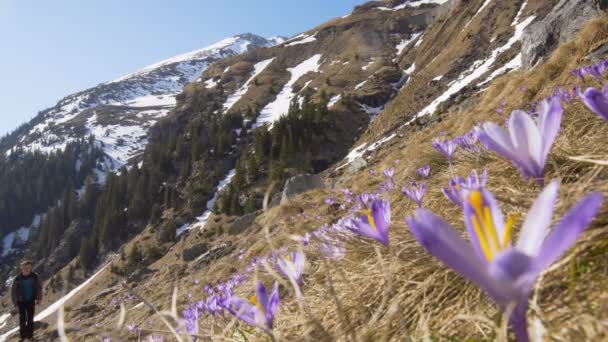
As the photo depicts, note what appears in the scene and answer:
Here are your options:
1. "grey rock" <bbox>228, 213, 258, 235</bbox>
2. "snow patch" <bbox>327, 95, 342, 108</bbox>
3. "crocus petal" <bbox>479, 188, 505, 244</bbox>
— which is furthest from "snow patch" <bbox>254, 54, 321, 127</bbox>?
"crocus petal" <bbox>479, 188, 505, 244</bbox>

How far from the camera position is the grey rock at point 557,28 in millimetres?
10852

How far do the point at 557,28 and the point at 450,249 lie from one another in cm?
1522

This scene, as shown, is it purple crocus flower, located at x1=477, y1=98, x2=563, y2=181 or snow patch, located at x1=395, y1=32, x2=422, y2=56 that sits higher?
snow patch, located at x1=395, y1=32, x2=422, y2=56

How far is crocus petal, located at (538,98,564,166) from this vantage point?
738mm

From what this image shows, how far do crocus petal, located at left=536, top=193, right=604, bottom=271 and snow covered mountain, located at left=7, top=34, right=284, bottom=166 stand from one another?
11518cm

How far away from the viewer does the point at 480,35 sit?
42938 mm

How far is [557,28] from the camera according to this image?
12969 mm

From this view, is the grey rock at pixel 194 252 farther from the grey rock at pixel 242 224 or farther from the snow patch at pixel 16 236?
the snow patch at pixel 16 236

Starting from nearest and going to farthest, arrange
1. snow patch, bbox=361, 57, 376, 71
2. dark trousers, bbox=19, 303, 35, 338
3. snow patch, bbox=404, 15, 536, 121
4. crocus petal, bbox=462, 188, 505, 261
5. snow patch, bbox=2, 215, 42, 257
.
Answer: crocus petal, bbox=462, 188, 505, 261, dark trousers, bbox=19, 303, 35, 338, snow patch, bbox=404, 15, 536, 121, snow patch, bbox=361, 57, 376, 71, snow patch, bbox=2, 215, 42, 257

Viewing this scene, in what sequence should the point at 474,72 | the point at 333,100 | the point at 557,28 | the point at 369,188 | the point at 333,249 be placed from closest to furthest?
the point at 333,249 < the point at 369,188 < the point at 557,28 < the point at 474,72 < the point at 333,100

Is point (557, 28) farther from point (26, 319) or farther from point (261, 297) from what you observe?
point (26, 319)

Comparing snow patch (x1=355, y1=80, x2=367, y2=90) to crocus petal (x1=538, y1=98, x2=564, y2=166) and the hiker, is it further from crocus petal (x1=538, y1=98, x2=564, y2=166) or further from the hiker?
crocus petal (x1=538, y1=98, x2=564, y2=166)

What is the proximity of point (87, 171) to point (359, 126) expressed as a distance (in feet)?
255

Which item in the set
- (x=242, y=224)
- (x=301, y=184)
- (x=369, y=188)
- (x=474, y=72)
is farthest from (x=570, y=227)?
(x=474, y=72)
